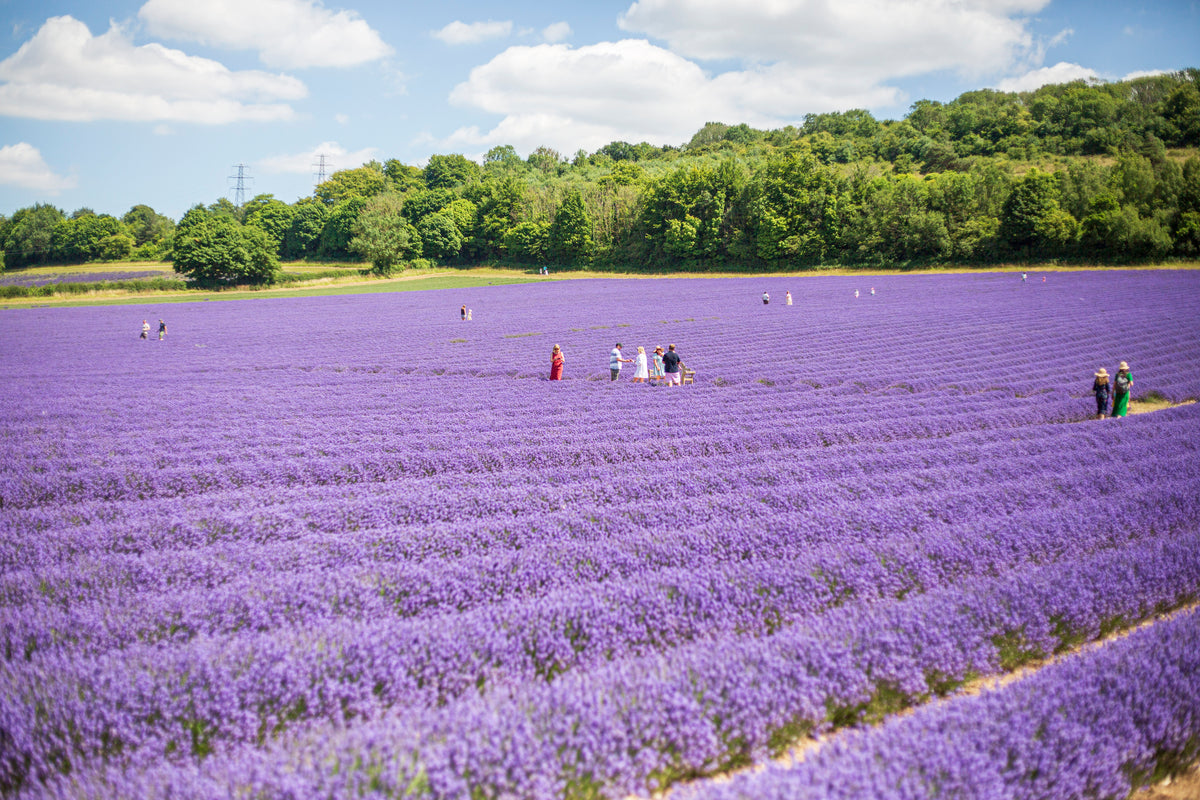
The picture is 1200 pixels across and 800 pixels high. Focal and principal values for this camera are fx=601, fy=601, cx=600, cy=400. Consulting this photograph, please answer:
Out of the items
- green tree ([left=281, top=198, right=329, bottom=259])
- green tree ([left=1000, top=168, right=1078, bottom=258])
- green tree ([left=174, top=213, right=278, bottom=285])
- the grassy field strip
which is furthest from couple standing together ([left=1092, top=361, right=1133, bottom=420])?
green tree ([left=281, top=198, right=329, bottom=259])

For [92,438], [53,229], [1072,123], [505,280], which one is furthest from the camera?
[53,229]

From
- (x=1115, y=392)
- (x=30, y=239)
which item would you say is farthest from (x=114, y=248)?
(x=1115, y=392)

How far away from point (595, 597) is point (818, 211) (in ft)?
215

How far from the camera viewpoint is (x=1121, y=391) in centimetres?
1209

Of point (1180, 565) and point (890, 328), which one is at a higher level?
point (890, 328)

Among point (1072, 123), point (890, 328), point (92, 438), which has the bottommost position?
point (92, 438)

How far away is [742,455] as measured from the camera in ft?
32.0

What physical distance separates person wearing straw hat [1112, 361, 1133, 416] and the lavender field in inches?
26.4

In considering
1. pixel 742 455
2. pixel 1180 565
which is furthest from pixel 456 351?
pixel 1180 565

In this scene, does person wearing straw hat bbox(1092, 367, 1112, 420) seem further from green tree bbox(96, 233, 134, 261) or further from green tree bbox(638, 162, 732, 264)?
green tree bbox(96, 233, 134, 261)

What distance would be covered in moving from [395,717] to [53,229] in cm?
12476

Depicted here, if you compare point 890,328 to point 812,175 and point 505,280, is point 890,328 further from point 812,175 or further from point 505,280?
point 505,280

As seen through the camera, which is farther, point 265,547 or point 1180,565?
point 265,547

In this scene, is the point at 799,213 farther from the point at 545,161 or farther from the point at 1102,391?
the point at 545,161
